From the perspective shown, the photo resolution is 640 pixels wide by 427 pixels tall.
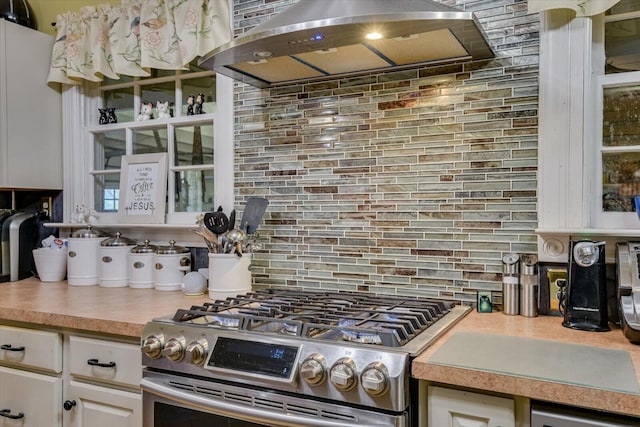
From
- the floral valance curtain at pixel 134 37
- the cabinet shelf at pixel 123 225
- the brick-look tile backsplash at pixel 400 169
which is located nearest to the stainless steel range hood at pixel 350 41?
the brick-look tile backsplash at pixel 400 169

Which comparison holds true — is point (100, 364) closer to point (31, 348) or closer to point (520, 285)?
point (31, 348)

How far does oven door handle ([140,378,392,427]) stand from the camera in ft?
3.83

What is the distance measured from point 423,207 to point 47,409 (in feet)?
4.83

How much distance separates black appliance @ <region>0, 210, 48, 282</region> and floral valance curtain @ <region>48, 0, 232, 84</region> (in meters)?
0.72

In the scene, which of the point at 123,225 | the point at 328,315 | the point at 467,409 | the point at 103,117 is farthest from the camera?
the point at 103,117

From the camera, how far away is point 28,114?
97.4 inches

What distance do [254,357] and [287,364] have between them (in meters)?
0.10

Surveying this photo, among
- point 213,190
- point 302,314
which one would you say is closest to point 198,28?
point 213,190

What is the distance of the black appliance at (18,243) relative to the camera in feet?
7.86

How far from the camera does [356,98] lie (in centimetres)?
189

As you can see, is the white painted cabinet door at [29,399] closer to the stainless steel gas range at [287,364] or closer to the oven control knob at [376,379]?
the stainless steel gas range at [287,364]

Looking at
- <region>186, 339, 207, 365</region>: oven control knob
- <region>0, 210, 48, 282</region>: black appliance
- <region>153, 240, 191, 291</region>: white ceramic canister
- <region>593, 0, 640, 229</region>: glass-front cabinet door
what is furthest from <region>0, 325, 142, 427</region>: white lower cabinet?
<region>593, 0, 640, 229</region>: glass-front cabinet door

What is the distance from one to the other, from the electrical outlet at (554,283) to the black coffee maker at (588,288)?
0.41 feet

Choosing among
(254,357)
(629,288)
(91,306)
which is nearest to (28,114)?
(91,306)
